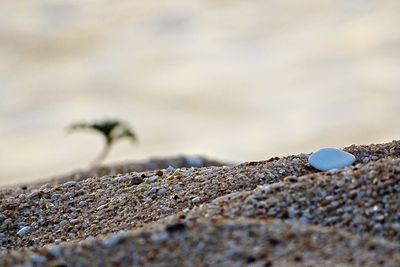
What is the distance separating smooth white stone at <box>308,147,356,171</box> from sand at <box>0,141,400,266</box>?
0.29 feet

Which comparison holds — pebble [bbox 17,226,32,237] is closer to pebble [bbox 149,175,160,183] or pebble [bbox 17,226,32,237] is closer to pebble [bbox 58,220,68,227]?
pebble [bbox 58,220,68,227]

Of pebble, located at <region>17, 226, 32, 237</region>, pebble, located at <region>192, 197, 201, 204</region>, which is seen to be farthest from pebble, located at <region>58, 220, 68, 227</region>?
pebble, located at <region>192, 197, 201, 204</region>

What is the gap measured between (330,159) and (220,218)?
1.80 m

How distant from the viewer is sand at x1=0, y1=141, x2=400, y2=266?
4.18 metres

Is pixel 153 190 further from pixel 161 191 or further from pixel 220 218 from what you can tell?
pixel 220 218

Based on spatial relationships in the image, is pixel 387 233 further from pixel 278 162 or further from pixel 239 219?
pixel 278 162

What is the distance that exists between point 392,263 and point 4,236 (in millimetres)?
3042

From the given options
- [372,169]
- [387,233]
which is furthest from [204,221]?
[372,169]

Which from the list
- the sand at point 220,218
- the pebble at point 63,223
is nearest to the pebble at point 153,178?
the sand at point 220,218

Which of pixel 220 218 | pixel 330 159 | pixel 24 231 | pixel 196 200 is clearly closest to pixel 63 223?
pixel 24 231

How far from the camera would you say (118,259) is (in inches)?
165

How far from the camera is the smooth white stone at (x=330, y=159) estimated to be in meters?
6.33

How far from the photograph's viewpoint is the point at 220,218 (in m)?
4.73

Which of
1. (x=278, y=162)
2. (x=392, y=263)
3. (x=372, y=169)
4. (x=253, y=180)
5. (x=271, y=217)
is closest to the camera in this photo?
(x=392, y=263)
